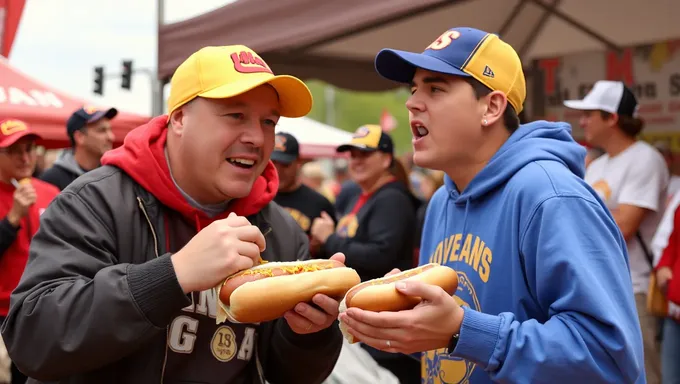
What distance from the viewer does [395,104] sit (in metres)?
59.6

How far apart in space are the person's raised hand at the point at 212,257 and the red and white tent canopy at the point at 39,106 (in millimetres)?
4924

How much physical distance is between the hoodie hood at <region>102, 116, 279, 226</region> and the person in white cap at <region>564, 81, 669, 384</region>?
11.7 ft

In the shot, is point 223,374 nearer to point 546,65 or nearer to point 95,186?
point 95,186

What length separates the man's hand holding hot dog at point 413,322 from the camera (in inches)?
79.3

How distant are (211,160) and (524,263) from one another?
104cm

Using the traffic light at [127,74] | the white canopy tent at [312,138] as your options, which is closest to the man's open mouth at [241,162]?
the white canopy tent at [312,138]

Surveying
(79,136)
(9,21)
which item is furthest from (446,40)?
(9,21)

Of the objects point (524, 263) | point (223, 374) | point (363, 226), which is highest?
point (524, 263)

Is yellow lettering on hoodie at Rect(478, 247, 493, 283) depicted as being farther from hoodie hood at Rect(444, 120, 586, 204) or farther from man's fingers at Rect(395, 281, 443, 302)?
man's fingers at Rect(395, 281, 443, 302)

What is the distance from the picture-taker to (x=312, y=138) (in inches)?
438

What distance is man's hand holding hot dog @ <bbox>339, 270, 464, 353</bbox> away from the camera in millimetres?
2014

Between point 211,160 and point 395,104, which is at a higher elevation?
point 211,160

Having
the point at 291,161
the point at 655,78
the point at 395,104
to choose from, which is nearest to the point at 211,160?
the point at 291,161

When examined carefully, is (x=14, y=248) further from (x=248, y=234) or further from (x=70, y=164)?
(x=248, y=234)
